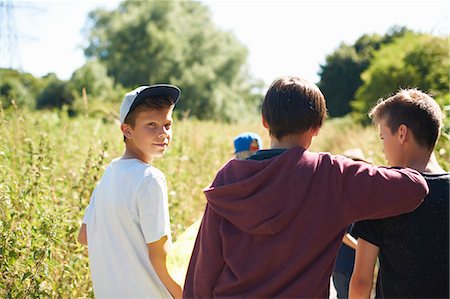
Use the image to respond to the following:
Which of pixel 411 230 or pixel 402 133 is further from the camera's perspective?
pixel 402 133

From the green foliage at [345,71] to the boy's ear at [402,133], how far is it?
4067cm

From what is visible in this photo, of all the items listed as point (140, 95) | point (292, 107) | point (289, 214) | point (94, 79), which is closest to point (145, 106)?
point (140, 95)

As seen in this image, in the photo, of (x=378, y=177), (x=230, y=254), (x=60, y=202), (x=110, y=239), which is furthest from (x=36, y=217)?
(x=378, y=177)

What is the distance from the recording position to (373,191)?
7.06ft

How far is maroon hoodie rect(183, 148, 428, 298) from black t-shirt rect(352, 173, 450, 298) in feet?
0.68

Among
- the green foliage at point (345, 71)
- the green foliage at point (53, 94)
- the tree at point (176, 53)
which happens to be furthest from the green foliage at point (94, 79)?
the green foliage at point (345, 71)

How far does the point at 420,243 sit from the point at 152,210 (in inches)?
42.8

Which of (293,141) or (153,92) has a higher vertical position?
(153,92)

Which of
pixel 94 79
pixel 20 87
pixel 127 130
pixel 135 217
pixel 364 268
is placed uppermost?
pixel 94 79

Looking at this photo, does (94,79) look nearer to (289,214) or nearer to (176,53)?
(176,53)

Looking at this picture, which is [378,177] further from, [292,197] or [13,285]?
[13,285]

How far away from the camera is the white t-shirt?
2602 mm

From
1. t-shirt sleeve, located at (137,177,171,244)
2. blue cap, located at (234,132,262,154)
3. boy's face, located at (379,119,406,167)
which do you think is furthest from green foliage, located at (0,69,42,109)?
boy's face, located at (379,119,406,167)

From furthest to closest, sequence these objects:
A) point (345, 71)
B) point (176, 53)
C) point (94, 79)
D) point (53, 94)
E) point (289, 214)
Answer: point (345, 71) < point (53, 94) < point (176, 53) < point (94, 79) < point (289, 214)
